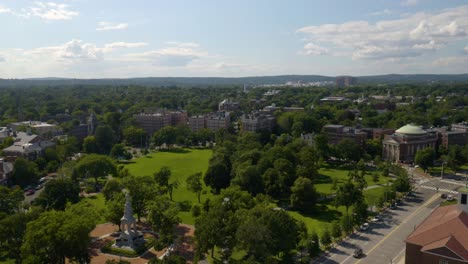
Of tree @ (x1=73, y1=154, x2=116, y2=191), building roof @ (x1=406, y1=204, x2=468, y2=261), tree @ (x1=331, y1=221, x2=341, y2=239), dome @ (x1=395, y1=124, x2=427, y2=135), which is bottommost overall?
tree @ (x1=331, y1=221, x2=341, y2=239)

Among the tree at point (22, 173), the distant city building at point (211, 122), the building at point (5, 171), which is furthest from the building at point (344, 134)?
the building at point (5, 171)

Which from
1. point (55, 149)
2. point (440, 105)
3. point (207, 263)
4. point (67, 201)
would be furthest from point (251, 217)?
point (440, 105)

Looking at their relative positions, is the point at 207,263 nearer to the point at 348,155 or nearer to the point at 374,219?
the point at 374,219

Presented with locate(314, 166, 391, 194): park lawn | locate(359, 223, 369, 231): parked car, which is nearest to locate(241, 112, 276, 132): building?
locate(314, 166, 391, 194): park lawn

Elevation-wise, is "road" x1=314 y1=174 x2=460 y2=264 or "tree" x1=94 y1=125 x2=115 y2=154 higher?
"tree" x1=94 y1=125 x2=115 y2=154

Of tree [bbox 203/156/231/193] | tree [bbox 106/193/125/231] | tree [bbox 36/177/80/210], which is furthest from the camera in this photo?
tree [bbox 203/156/231/193]

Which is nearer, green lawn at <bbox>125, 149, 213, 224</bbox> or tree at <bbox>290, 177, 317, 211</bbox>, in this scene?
tree at <bbox>290, 177, 317, 211</bbox>

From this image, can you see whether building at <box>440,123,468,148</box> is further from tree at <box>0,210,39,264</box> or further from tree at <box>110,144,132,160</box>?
tree at <box>0,210,39,264</box>

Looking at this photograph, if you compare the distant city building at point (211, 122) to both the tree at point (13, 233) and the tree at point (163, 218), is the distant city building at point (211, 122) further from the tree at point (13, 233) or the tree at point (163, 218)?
the tree at point (13, 233)
